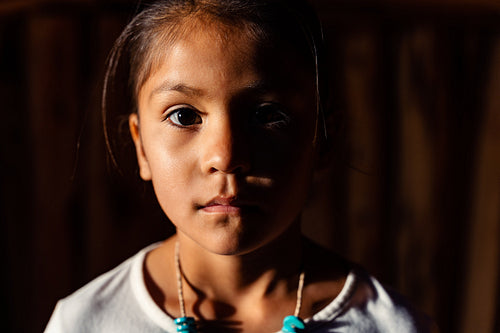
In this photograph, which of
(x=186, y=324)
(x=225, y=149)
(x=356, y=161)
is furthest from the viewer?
(x=356, y=161)

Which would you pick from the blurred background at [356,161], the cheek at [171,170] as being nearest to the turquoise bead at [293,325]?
the cheek at [171,170]

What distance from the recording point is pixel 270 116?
2.78 feet

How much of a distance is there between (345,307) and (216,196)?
30 centimetres

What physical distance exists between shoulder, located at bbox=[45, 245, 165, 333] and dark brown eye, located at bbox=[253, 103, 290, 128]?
342 millimetres

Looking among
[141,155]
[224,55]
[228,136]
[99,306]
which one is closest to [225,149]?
[228,136]

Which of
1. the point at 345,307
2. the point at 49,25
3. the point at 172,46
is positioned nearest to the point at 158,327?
the point at 345,307

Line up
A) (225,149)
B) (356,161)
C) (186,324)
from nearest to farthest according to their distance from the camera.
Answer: (225,149), (186,324), (356,161)

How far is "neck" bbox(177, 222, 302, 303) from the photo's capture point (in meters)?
0.96

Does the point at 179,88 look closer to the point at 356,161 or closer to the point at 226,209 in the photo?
the point at 226,209

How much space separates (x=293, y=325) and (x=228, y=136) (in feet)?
1.04

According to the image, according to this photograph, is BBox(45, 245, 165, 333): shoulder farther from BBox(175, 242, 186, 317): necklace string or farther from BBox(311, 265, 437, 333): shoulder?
BBox(311, 265, 437, 333): shoulder

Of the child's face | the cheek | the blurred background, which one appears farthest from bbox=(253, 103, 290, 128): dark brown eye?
the blurred background

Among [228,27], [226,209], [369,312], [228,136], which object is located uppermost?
[228,27]

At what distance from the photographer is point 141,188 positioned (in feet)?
4.83
